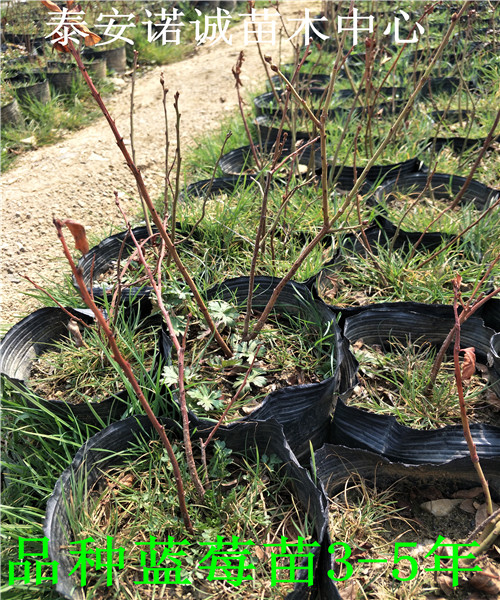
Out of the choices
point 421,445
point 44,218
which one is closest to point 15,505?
point 421,445

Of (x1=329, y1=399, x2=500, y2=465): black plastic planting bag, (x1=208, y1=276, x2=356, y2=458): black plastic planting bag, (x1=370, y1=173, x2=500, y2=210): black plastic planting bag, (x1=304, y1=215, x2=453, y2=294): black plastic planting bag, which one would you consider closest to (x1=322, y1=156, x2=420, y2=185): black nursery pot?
(x1=370, y1=173, x2=500, y2=210): black plastic planting bag

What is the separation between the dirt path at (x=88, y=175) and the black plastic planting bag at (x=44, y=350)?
0.98ft

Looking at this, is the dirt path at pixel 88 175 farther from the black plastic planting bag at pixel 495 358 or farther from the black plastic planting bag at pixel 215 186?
the black plastic planting bag at pixel 495 358

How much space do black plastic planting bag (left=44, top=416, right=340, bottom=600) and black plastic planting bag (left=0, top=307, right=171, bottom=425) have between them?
4.4 inches

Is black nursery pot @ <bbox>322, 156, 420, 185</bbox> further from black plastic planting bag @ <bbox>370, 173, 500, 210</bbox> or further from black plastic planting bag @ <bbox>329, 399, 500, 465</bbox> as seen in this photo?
black plastic planting bag @ <bbox>329, 399, 500, 465</bbox>

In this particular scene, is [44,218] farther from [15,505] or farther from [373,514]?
[373,514]

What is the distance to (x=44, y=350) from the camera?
2.14 metres

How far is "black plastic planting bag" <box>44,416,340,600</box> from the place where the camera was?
1379 millimetres

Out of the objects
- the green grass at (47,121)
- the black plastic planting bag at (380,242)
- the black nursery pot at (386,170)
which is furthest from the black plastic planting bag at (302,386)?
the green grass at (47,121)

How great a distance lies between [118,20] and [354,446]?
6.44 m

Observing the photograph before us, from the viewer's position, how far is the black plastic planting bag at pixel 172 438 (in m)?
1.38

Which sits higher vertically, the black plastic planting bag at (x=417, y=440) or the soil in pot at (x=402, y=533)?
the black plastic planting bag at (x=417, y=440)

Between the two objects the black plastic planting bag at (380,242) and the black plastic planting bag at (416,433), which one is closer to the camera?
the black plastic planting bag at (416,433)

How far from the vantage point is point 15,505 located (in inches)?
64.6
